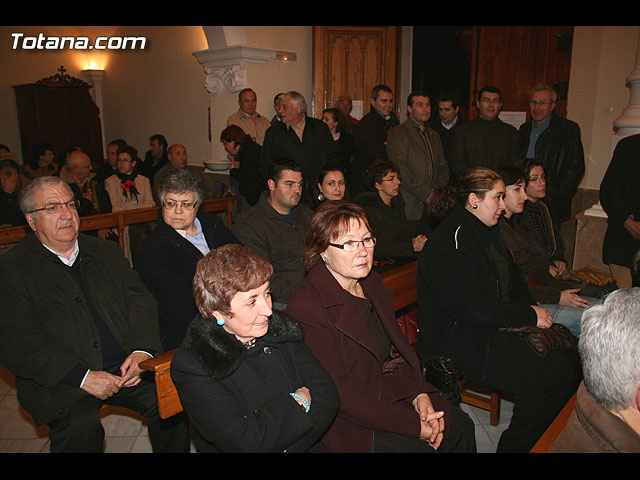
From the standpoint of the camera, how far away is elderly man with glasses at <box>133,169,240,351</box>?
296 centimetres

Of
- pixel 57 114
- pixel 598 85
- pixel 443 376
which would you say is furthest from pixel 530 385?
pixel 57 114

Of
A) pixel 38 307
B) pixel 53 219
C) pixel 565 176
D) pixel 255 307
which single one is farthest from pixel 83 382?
pixel 565 176

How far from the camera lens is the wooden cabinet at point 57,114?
977cm

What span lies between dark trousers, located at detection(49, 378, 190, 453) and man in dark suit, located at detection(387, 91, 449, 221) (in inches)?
121

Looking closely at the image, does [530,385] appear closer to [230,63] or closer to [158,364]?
[158,364]

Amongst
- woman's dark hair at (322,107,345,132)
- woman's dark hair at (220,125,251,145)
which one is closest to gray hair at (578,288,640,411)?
woman's dark hair at (220,125,251,145)

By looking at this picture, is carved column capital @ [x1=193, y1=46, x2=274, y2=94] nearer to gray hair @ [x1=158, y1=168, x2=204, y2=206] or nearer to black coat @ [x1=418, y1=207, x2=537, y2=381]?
gray hair @ [x1=158, y1=168, x2=204, y2=206]

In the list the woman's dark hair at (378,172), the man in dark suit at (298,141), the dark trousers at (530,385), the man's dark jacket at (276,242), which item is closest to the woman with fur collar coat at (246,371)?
the dark trousers at (530,385)

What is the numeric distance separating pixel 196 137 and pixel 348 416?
7.38m

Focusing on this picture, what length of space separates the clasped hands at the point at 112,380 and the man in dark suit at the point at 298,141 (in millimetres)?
2721

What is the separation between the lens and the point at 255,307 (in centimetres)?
187

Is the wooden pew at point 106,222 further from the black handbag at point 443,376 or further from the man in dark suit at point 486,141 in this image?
the black handbag at point 443,376

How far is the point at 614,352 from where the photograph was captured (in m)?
A: 1.48

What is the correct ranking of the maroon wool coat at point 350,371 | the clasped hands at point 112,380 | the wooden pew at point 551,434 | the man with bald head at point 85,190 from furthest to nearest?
the man with bald head at point 85,190, the clasped hands at point 112,380, the maroon wool coat at point 350,371, the wooden pew at point 551,434
